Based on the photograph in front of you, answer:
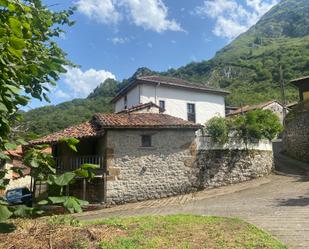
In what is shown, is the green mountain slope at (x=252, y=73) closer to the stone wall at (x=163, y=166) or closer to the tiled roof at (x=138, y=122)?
the stone wall at (x=163, y=166)

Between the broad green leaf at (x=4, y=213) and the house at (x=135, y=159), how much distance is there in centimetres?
1294

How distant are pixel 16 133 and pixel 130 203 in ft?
40.8

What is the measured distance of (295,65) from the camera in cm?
5528

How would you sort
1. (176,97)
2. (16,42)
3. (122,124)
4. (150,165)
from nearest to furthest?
(16,42) < (122,124) < (150,165) < (176,97)

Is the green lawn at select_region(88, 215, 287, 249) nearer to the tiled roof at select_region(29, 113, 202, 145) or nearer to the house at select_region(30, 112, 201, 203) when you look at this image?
the house at select_region(30, 112, 201, 203)

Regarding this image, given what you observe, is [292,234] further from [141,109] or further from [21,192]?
[21,192]

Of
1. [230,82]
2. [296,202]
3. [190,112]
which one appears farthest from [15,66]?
[230,82]

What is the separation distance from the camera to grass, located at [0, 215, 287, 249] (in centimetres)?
468

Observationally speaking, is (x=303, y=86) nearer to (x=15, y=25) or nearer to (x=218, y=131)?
(x=218, y=131)

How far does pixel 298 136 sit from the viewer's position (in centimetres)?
2212

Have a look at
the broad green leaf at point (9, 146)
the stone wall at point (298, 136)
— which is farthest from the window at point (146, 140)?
the broad green leaf at point (9, 146)

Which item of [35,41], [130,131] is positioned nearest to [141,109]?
[130,131]

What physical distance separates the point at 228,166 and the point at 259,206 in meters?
5.96

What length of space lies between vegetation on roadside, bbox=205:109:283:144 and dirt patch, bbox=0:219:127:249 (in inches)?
475
